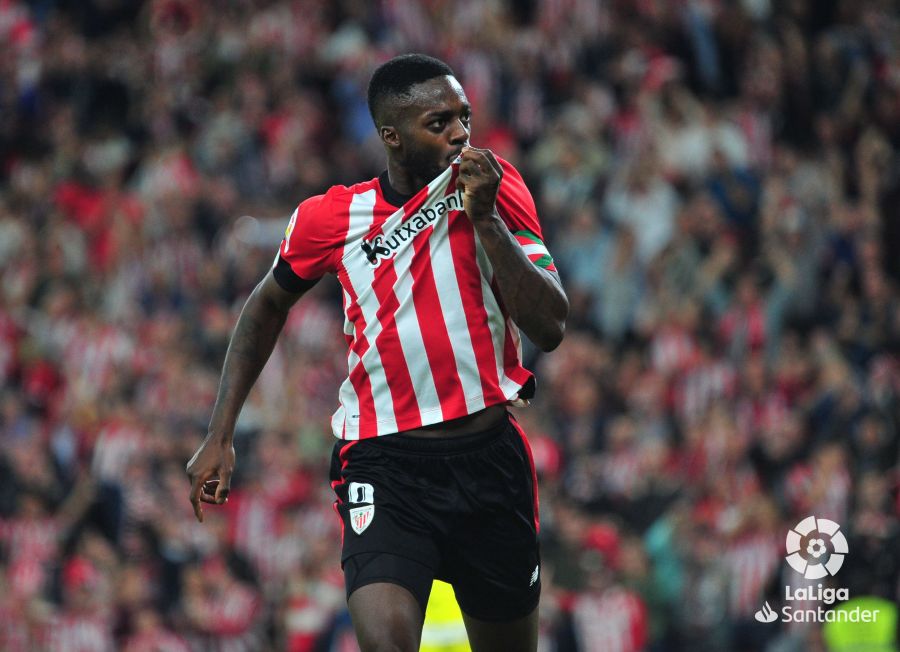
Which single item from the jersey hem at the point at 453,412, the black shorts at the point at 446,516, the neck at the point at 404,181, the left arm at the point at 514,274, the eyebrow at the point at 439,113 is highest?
the eyebrow at the point at 439,113

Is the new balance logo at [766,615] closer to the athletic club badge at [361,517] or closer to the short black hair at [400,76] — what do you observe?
the athletic club badge at [361,517]

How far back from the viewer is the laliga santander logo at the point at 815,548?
8.84 metres

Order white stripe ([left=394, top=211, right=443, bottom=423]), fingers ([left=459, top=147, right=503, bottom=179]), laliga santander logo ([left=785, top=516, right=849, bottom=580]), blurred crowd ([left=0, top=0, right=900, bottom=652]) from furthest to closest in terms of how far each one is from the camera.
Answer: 1. blurred crowd ([left=0, top=0, right=900, bottom=652])
2. laliga santander logo ([left=785, top=516, right=849, bottom=580])
3. white stripe ([left=394, top=211, right=443, bottom=423])
4. fingers ([left=459, top=147, right=503, bottom=179])

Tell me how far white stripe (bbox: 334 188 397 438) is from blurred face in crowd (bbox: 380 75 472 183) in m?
0.26

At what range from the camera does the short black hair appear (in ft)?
15.6

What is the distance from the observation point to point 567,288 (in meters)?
12.8

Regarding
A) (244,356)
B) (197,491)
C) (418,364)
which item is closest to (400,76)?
(418,364)

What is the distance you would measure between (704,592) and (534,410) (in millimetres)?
2404

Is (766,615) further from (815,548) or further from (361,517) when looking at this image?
(361,517)

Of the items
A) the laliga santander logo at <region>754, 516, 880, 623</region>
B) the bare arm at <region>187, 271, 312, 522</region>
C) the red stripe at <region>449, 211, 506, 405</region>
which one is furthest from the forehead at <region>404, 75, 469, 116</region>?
the laliga santander logo at <region>754, 516, 880, 623</region>

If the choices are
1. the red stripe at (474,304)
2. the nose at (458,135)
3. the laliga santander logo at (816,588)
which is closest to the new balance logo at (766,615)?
the laliga santander logo at (816,588)

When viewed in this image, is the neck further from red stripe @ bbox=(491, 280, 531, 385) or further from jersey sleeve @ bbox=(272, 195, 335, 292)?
red stripe @ bbox=(491, 280, 531, 385)

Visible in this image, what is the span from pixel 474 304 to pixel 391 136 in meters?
0.60

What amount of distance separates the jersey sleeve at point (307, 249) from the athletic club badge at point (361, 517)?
789mm
